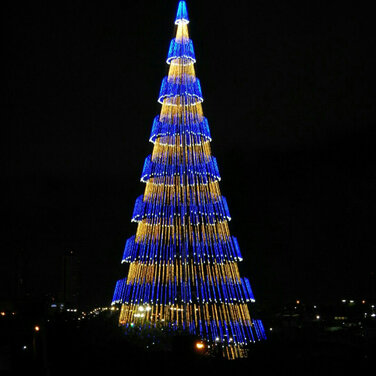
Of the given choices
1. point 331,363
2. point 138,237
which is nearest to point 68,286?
point 138,237

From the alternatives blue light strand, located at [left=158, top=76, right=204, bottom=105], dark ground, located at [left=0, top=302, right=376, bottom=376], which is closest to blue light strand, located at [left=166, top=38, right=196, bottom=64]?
blue light strand, located at [left=158, top=76, right=204, bottom=105]

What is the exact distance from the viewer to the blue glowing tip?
75.1 ft

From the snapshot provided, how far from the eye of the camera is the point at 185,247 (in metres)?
19.6

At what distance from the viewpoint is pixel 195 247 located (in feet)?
64.2

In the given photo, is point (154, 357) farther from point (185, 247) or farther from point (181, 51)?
point (181, 51)

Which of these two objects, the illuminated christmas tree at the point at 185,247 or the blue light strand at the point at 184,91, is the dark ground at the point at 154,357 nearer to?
the illuminated christmas tree at the point at 185,247

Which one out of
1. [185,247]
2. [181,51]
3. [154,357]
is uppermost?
[181,51]

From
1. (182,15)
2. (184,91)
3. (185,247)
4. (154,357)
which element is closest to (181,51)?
(182,15)

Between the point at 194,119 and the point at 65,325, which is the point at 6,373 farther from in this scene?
the point at 194,119

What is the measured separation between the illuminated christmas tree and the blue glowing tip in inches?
113

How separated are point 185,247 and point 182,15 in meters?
11.0

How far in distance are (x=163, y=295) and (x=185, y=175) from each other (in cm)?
506

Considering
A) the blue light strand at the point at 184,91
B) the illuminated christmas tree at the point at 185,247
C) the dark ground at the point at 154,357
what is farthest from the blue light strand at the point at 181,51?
the dark ground at the point at 154,357

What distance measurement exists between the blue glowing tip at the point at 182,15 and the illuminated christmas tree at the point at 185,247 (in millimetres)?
2879
